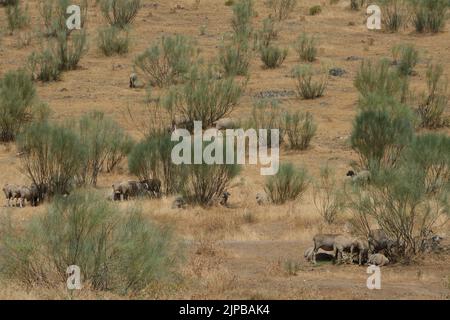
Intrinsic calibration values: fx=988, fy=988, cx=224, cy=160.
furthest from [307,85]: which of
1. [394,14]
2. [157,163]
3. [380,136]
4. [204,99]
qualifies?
[394,14]

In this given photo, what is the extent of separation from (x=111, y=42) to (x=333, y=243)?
1016 inches

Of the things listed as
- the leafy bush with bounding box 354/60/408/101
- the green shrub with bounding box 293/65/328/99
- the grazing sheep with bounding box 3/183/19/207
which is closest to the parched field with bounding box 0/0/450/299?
the green shrub with bounding box 293/65/328/99

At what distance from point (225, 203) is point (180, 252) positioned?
8.50 metres

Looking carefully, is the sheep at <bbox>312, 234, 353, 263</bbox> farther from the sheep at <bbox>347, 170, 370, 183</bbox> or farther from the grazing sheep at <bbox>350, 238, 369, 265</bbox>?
the sheep at <bbox>347, 170, 370, 183</bbox>

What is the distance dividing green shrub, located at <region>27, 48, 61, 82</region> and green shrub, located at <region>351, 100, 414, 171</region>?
48.2 ft

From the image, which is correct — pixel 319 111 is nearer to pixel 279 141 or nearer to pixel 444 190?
pixel 279 141

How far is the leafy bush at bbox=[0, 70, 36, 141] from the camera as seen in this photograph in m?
29.7

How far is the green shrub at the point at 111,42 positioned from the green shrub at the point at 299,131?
506 inches

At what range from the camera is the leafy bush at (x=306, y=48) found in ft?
129

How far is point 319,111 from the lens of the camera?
3259 cm

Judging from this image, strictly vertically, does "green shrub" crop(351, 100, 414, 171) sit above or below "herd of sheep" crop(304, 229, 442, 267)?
below

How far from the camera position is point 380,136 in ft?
83.6

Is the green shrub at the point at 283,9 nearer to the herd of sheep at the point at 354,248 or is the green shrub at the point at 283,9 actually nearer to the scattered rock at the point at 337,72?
the scattered rock at the point at 337,72

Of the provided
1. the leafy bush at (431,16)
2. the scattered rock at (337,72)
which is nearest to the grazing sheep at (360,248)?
the scattered rock at (337,72)
